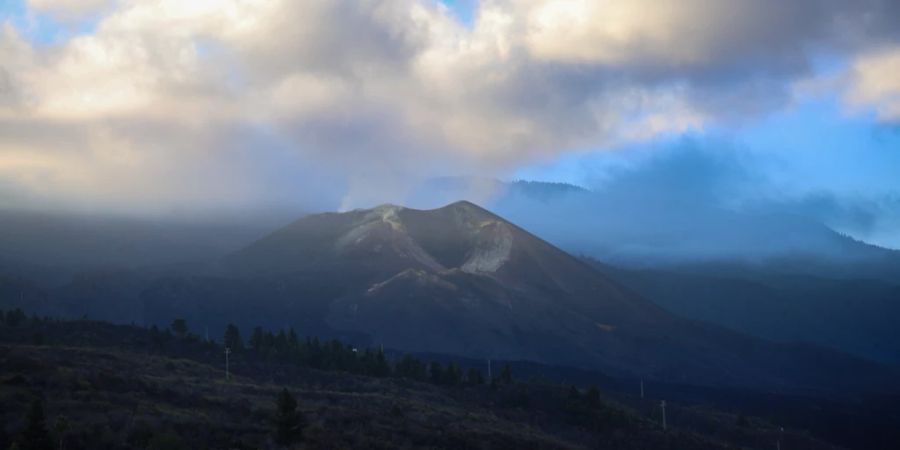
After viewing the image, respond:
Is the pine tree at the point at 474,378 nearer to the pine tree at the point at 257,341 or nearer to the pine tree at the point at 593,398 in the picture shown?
the pine tree at the point at 593,398

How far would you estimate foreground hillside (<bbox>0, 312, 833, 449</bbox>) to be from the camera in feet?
175

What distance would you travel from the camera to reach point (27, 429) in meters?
42.7

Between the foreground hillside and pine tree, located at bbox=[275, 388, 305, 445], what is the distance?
0.68 m

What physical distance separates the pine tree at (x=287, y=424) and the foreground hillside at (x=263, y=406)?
68cm

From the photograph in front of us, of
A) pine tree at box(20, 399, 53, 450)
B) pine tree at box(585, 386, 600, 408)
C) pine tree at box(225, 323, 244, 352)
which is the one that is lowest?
pine tree at box(585, 386, 600, 408)

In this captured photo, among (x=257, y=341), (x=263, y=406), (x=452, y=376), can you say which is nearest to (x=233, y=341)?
(x=257, y=341)

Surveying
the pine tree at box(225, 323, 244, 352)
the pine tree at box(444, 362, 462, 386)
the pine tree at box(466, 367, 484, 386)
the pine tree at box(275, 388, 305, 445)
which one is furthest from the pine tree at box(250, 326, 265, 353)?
the pine tree at box(275, 388, 305, 445)

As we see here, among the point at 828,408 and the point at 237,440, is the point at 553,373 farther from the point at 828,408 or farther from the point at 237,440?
the point at 237,440

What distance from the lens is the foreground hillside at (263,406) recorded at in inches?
2099

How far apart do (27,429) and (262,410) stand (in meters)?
21.9

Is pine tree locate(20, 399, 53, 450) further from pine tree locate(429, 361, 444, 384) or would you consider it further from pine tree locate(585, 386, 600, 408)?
pine tree locate(429, 361, 444, 384)

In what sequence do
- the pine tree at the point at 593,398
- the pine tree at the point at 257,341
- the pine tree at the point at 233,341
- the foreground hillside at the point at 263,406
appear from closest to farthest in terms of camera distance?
1. the foreground hillside at the point at 263,406
2. the pine tree at the point at 593,398
3. the pine tree at the point at 233,341
4. the pine tree at the point at 257,341

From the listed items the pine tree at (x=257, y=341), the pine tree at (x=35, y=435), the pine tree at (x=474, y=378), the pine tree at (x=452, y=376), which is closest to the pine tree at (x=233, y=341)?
the pine tree at (x=257, y=341)

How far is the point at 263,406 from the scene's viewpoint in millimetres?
65562
